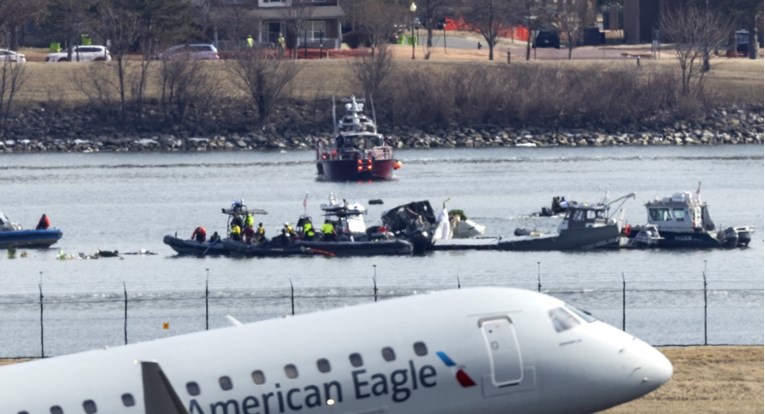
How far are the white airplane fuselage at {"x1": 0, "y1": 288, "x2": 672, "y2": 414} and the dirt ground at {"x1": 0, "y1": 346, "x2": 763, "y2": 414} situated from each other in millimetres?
5592

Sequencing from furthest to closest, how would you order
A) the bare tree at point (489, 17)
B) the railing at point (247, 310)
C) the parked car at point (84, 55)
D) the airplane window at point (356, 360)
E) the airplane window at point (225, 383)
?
the bare tree at point (489, 17), the parked car at point (84, 55), the railing at point (247, 310), the airplane window at point (356, 360), the airplane window at point (225, 383)

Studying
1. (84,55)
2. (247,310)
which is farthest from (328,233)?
(84,55)

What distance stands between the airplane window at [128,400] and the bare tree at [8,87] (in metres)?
137

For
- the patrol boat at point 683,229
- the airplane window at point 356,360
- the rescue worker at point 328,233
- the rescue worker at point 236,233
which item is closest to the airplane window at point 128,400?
the airplane window at point 356,360

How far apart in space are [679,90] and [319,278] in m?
95.4

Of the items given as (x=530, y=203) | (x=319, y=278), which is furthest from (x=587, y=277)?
(x=530, y=203)

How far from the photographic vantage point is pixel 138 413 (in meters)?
26.0

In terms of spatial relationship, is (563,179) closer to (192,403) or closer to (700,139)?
(700,139)

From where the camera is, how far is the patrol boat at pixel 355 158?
4906 inches

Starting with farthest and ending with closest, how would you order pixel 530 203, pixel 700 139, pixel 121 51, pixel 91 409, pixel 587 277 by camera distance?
1. pixel 121 51
2. pixel 700 139
3. pixel 530 203
4. pixel 587 277
5. pixel 91 409

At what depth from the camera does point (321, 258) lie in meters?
81.9

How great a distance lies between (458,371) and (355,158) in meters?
97.5

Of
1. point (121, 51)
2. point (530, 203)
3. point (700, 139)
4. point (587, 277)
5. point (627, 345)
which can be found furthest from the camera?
point (121, 51)

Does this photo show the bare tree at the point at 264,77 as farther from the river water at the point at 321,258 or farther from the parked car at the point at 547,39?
the parked car at the point at 547,39
